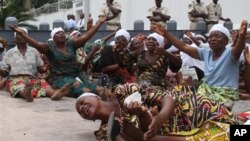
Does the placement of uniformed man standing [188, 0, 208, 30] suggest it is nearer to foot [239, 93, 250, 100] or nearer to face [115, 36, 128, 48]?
face [115, 36, 128, 48]

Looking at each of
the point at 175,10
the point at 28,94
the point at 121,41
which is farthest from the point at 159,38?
the point at 175,10

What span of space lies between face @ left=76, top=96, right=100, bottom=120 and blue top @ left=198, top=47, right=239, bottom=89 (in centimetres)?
126

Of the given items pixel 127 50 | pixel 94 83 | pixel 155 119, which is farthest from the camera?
pixel 94 83

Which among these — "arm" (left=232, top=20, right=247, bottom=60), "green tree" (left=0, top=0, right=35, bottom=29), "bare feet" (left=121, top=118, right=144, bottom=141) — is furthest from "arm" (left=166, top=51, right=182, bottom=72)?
"green tree" (left=0, top=0, right=35, bottom=29)

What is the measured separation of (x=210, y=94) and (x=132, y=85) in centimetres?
95

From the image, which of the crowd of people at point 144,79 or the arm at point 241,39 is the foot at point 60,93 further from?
the arm at point 241,39

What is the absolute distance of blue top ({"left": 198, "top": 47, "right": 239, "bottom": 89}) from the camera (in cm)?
500

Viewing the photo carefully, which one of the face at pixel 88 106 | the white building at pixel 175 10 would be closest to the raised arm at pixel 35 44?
the face at pixel 88 106

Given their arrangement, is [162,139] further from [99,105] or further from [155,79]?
[155,79]

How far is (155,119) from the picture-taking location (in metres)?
3.73

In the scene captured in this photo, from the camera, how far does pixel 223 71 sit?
502cm

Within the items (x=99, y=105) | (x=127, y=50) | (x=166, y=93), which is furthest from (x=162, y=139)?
(x=127, y=50)

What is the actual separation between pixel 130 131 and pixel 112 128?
21 cm

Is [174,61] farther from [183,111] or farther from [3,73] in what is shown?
[3,73]
